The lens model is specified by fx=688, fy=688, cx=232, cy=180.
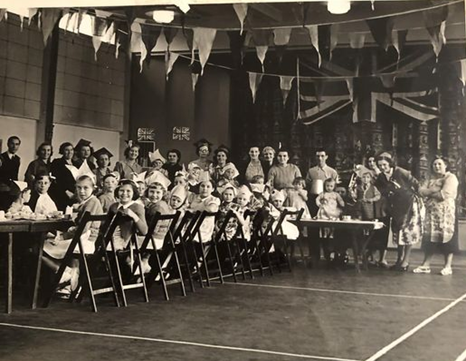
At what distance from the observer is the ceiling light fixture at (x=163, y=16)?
296 cm

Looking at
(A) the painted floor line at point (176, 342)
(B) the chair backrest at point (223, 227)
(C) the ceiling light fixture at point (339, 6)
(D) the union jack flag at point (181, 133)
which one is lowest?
(A) the painted floor line at point (176, 342)

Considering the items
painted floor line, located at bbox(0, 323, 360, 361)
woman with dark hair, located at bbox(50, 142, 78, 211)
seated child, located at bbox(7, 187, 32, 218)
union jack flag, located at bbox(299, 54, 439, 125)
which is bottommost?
painted floor line, located at bbox(0, 323, 360, 361)

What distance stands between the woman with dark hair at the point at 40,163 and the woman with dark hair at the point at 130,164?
36 cm

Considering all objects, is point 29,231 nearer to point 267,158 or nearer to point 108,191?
point 108,191

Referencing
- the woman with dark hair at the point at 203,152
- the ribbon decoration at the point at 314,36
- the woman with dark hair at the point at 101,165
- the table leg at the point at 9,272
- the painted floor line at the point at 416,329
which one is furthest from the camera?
the table leg at the point at 9,272

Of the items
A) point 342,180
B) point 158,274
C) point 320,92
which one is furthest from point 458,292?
point 158,274

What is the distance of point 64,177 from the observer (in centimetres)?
342

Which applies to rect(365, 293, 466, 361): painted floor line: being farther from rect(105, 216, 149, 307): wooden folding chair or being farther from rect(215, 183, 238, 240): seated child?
rect(105, 216, 149, 307): wooden folding chair

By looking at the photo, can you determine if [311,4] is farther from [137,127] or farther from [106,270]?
[106,270]

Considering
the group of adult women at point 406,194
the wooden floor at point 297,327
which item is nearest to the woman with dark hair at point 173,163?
the group of adult women at point 406,194

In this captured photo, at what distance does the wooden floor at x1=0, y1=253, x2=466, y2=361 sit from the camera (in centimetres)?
253

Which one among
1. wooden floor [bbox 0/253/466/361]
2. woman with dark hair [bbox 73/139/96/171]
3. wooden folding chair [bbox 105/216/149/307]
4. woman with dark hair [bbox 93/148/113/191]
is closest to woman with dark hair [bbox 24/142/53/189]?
woman with dark hair [bbox 73/139/96/171]

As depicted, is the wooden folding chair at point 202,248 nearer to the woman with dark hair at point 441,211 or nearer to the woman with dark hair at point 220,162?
the woman with dark hair at point 220,162

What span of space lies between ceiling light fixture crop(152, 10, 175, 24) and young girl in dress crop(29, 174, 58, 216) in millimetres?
976
